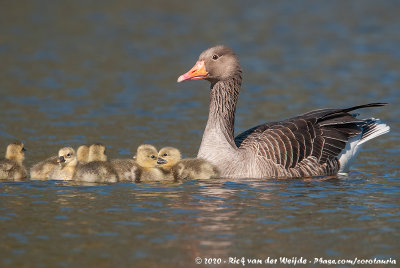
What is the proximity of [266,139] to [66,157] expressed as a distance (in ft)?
10.5

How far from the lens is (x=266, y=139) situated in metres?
12.5

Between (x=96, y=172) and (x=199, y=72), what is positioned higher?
(x=199, y=72)

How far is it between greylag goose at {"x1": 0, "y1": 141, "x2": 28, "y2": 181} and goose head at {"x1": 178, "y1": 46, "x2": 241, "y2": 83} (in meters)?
2.95

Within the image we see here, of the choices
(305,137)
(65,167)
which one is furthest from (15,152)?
(305,137)

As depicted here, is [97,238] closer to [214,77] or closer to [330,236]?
[330,236]

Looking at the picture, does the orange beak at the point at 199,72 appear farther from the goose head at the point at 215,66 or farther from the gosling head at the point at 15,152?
the gosling head at the point at 15,152

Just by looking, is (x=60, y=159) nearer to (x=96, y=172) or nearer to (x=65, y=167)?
(x=65, y=167)

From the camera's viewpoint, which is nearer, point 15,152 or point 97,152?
point 15,152

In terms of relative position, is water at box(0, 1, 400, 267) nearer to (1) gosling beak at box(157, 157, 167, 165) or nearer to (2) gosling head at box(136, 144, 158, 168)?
(1) gosling beak at box(157, 157, 167, 165)

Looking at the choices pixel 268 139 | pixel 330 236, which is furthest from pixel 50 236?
pixel 268 139

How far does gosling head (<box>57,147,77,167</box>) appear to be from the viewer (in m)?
11.9

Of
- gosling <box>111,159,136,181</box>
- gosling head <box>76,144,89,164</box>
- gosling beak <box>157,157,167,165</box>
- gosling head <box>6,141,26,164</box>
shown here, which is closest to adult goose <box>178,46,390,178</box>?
gosling beak <box>157,157,167,165</box>

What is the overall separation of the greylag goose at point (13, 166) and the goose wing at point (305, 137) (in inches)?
141

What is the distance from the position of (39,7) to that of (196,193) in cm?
2463
